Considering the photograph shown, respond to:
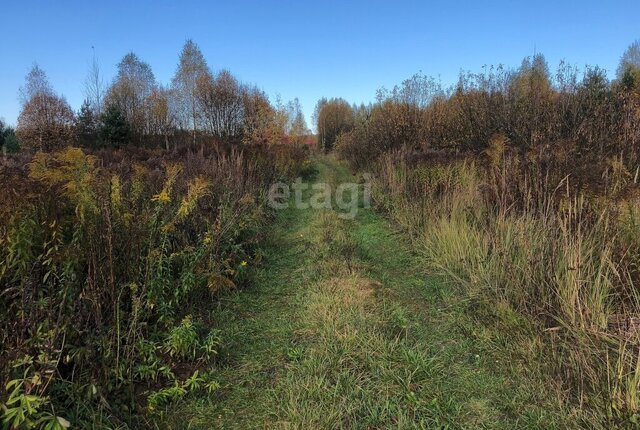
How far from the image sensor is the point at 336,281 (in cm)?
410

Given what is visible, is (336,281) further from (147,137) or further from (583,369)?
(147,137)

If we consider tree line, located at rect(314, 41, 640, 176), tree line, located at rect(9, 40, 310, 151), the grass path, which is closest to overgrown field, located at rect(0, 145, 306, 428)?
the grass path

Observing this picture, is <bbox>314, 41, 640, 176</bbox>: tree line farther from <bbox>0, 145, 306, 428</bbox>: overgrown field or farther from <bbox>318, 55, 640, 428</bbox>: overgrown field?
<bbox>0, 145, 306, 428</bbox>: overgrown field

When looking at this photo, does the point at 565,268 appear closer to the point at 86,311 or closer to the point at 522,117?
the point at 86,311

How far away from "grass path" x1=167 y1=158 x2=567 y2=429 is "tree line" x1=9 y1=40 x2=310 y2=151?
16613 millimetres

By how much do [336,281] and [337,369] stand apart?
162 cm

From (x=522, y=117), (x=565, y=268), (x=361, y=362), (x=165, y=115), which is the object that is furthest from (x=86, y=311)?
(x=165, y=115)

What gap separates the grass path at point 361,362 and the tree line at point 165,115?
16613 millimetres

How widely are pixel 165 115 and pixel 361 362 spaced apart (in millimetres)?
24934

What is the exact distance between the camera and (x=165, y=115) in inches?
964

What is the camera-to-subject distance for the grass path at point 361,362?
210 cm

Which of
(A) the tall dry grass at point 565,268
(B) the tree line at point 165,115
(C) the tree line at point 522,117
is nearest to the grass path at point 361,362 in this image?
(A) the tall dry grass at point 565,268

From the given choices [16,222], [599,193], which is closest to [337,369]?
[16,222]

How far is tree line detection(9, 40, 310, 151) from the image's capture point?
20500 millimetres
